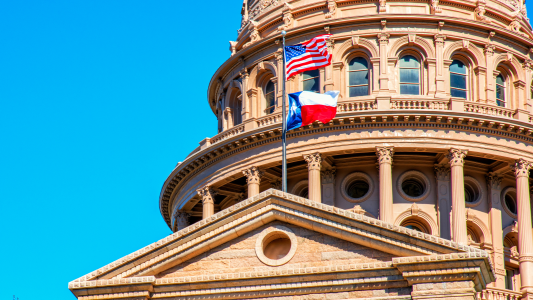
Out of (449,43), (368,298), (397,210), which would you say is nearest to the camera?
(368,298)

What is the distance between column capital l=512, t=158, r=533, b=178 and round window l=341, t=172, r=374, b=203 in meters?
6.82

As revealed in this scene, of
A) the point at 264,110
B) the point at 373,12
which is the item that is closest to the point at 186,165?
the point at 264,110

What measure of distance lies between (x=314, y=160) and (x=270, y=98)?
662 centimetres

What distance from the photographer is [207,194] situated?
54.9m

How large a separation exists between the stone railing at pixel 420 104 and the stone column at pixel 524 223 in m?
4.37

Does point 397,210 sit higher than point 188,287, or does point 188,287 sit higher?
point 397,210

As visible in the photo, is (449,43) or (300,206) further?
(449,43)

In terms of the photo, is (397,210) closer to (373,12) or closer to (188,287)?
(373,12)

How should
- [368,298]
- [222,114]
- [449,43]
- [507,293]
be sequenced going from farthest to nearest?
[222,114] → [449,43] → [507,293] → [368,298]

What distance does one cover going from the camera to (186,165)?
186 ft

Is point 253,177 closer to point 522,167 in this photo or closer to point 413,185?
point 413,185

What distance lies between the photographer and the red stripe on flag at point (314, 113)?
37.0m

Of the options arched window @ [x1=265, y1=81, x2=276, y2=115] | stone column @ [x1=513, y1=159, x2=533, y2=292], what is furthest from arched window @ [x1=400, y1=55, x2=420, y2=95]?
arched window @ [x1=265, y1=81, x2=276, y2=115]

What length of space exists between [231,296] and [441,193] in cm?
2836
